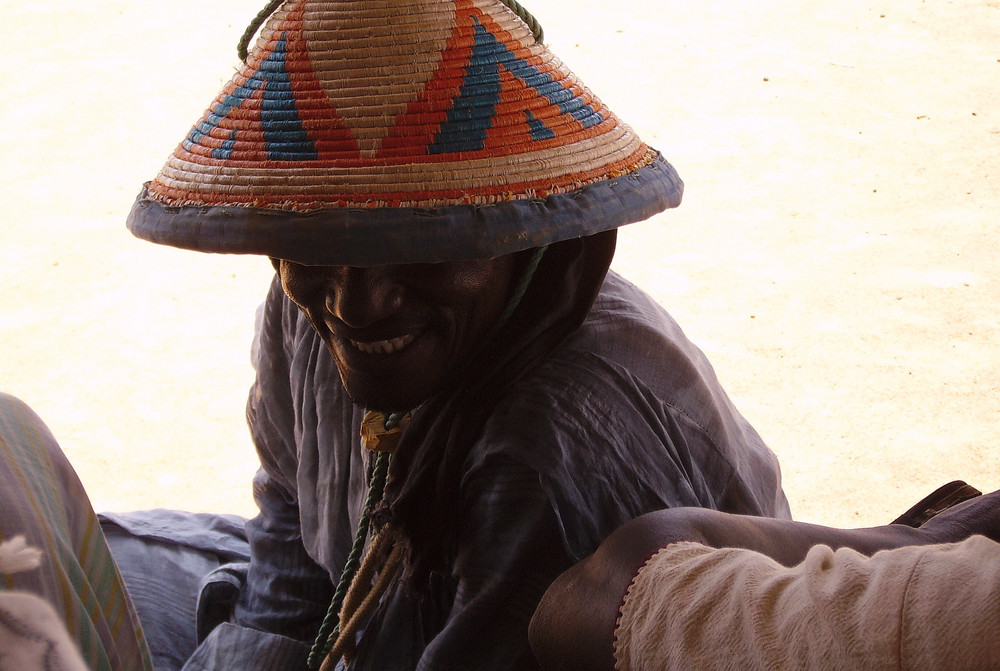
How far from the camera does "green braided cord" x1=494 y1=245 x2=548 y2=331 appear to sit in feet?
4.64

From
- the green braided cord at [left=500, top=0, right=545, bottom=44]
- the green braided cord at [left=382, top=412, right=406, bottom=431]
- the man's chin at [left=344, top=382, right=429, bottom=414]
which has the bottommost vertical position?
the green braided cord at [left=382, top=412, right=406, bottom=431]

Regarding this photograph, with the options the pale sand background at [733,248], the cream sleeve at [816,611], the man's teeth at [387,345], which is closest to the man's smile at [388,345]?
the man's teeth at [387,345]

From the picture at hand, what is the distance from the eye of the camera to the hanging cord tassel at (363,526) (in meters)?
1.59

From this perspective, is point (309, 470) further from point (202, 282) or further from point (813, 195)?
point (813, 195)

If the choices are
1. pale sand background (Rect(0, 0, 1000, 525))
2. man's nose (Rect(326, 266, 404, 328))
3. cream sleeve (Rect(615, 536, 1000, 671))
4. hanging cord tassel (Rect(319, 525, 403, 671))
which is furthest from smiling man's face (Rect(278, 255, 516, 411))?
pale sand background (Rect(0, 0, 1000, 525))

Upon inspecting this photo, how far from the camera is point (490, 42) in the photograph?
50.5 inches

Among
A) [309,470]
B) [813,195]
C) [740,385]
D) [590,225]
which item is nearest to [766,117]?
[813,195]

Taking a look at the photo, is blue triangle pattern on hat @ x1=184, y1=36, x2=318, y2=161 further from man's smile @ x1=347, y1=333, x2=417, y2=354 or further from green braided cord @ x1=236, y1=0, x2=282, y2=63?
man's smile @ x1=347, y1=333, x2=417, y2=354

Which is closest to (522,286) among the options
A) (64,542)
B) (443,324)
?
(443,324)

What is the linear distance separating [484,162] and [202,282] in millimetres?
3644

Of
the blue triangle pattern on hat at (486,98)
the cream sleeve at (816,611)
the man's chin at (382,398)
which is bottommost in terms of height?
the man's chin at (382,398)

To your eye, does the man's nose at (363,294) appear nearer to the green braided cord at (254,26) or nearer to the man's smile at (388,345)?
the man's smile at (388,345)

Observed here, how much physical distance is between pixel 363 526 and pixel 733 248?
10.5 feet

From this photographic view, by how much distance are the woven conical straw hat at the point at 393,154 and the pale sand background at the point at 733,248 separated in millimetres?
2155
